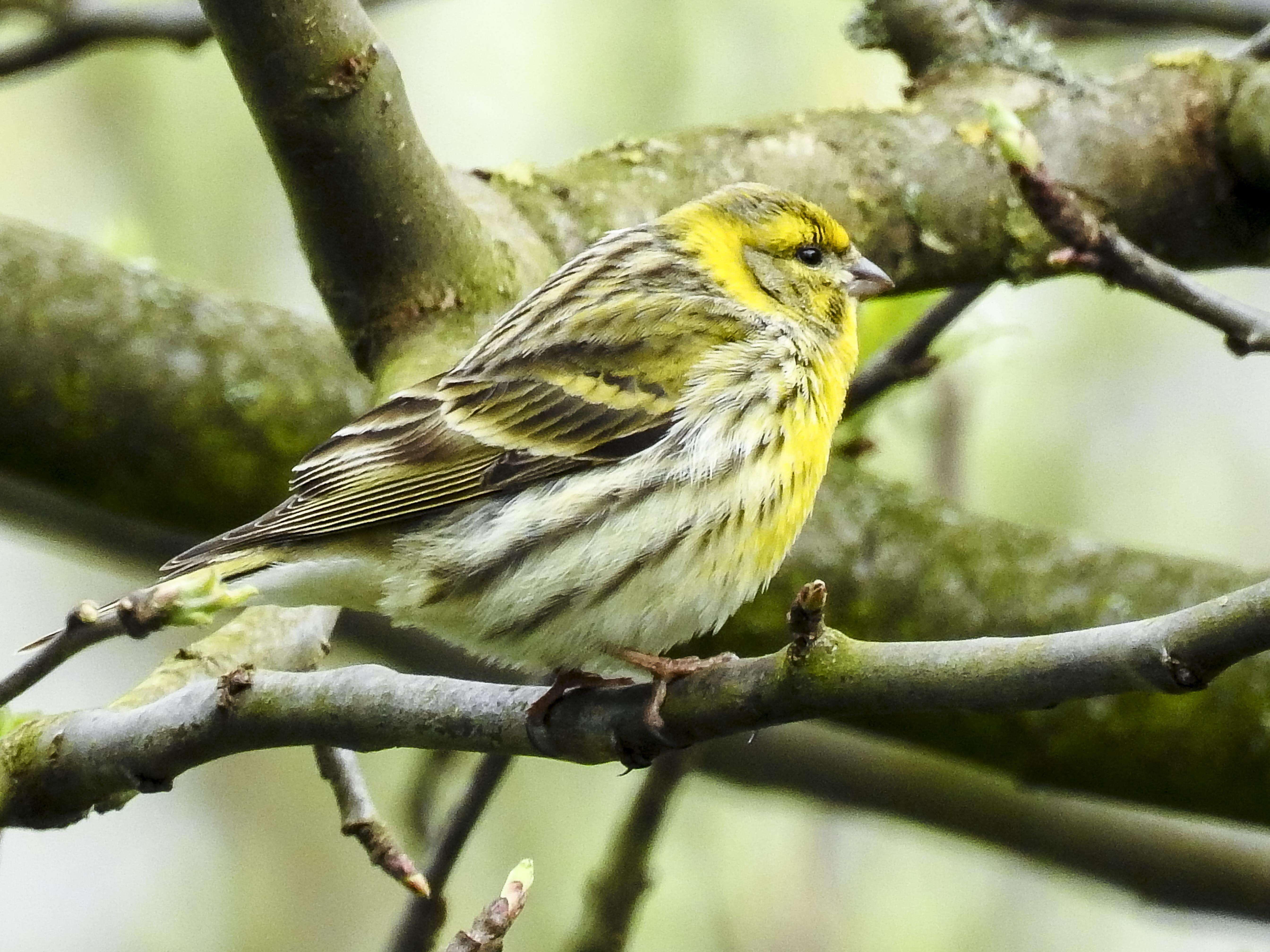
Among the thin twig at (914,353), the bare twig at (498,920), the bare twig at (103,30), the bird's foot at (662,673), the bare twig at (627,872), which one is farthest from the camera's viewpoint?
the bare twig at (103,30)

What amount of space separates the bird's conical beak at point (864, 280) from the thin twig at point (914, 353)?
371mm

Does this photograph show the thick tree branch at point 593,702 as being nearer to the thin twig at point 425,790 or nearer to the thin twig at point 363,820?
the thin twig at point 363,820

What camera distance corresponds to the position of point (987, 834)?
191 inches

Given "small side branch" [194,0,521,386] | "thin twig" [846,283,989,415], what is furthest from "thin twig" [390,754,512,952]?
"thin twig" [846,283,989,415]

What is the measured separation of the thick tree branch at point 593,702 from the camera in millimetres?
1925

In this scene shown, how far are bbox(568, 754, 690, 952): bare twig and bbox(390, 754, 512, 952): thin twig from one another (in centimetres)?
37

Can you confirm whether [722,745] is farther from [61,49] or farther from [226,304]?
[61,49]

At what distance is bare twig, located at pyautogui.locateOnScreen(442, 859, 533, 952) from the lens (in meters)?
2.29

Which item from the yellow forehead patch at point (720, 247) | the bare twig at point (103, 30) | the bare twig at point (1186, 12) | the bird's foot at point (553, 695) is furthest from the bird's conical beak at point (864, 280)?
the bare twig at point (103, 30)

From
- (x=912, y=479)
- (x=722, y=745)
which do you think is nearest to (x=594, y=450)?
(x=722, y=745)

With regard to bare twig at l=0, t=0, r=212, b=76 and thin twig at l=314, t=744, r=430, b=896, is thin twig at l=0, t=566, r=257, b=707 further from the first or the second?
bare twig at l=0, t=0, r=212, b=76

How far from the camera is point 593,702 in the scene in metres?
2.80

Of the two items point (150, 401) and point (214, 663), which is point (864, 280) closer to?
point (214, 663)

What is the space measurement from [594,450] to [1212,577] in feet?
7.18
